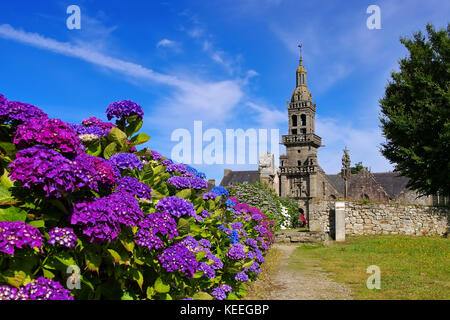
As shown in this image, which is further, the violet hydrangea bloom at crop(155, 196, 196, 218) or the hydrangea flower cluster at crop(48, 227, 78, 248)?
the violet hydrangea bloom at crop(155, 196, 196, 218)

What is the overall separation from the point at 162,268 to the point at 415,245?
14694 mm

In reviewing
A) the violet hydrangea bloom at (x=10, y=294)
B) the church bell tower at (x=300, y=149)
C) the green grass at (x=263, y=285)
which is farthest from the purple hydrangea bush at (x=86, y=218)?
the church bell tower at (x=300, y=149)

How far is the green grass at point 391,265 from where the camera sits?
7.68m

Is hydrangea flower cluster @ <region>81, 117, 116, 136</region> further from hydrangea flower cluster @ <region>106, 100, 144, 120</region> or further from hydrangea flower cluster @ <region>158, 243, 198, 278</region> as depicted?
hydrangea flower cluster @ <region>158, 243, 198, 278</region>

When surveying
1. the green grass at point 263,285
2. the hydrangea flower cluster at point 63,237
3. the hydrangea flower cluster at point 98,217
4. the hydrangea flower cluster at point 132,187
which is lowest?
the green grass at point 263,285

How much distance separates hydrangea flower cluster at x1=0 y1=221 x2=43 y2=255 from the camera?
2.11m

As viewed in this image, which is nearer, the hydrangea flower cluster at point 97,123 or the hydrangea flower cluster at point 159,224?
the hydrangea flower cluster at point 159,224

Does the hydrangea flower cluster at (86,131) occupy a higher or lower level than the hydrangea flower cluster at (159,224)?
higher

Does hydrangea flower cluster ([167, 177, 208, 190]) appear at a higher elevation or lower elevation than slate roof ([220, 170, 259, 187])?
lower

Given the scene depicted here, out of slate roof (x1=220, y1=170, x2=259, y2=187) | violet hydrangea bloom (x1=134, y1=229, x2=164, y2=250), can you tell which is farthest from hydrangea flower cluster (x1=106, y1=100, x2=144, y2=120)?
slate roof (x1=220, y1=170, x2=259, y2=187)

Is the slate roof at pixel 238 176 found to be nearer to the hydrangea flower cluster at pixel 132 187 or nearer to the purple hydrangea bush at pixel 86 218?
the purple hydrangea bush at pixel 86 218

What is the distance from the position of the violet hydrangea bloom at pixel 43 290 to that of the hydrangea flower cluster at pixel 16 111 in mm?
1364

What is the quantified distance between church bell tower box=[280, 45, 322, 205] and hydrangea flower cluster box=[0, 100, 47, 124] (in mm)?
56389
